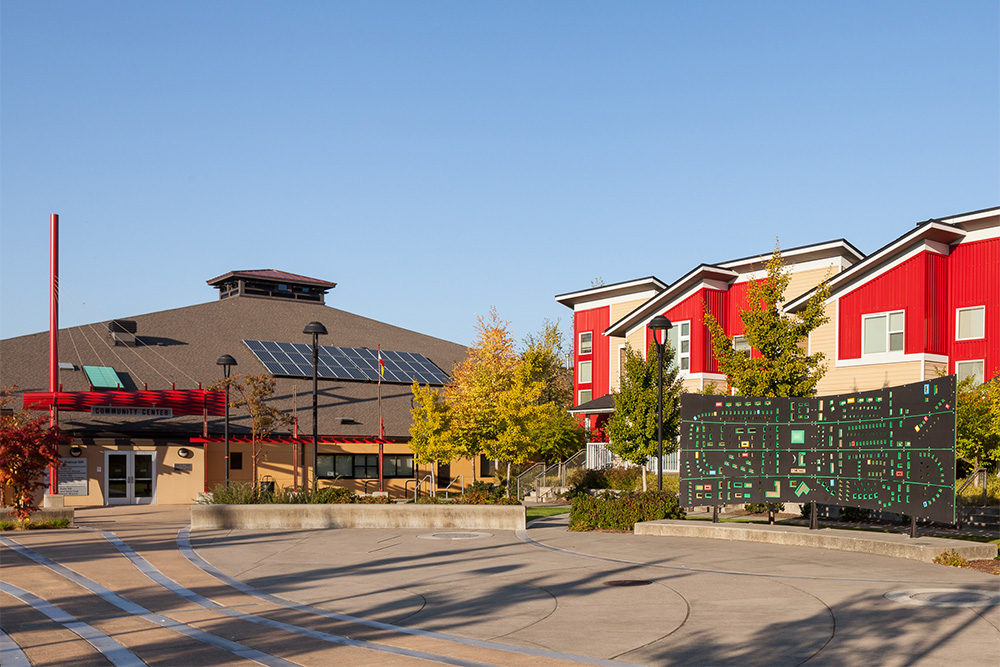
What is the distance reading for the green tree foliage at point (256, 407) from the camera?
125ft

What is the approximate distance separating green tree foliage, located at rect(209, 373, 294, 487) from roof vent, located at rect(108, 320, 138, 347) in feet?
23.2

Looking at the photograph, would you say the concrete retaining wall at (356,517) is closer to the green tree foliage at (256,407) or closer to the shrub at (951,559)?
the shrub at (951,559)

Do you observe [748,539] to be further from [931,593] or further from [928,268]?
[928,268]

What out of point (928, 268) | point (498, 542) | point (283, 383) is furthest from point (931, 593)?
point (283, 383)

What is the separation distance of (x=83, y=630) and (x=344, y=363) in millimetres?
38124

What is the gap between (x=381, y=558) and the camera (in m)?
19.0

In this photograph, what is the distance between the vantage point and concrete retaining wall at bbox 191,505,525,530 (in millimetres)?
24938

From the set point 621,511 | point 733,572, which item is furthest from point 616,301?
point 733,572

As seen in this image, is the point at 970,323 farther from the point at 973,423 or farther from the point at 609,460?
the point at 609,460

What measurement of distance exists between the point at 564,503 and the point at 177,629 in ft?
80.0

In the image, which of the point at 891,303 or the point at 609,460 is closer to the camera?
the point at 891,303

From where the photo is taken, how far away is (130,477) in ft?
123

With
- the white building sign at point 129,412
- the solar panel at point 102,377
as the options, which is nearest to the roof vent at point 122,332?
the solar panel at point 102,377

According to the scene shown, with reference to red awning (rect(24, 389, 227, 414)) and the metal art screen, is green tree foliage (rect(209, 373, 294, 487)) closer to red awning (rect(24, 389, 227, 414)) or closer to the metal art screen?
red awning (rect(24, 389, 227, 414))
